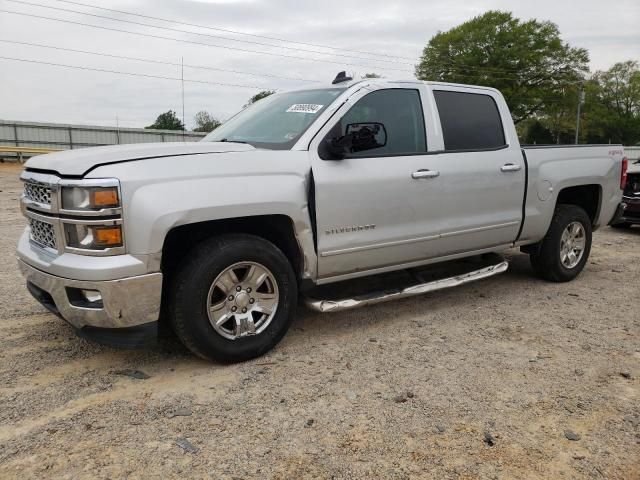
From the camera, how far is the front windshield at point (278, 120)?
379 centimetres

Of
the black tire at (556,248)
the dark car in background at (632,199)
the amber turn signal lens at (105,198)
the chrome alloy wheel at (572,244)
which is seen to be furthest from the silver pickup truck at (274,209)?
the dark car in background at (632,199)

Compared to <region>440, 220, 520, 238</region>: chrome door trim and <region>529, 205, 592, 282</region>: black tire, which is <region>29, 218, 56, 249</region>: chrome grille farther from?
<region>529, 205, 592, 282</region>: black tire

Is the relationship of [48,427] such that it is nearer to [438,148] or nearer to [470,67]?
[438,148]

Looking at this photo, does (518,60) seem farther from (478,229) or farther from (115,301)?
(115,301)

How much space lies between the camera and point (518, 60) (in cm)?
4797

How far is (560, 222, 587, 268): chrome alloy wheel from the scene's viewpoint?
550 cm

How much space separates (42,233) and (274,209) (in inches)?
55.6

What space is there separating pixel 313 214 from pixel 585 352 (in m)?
2.12

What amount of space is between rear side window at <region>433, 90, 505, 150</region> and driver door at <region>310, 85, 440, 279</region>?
265 mm

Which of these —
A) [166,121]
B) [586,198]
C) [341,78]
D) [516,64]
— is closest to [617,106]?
[516,64]

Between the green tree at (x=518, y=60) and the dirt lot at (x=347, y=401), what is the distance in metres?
47.7

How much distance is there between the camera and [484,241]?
4.75m

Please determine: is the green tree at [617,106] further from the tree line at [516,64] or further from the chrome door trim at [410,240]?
the chrome door trim at [410,240]

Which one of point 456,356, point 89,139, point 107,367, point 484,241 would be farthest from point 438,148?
point 89,139
